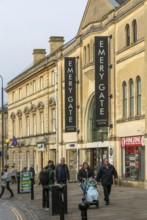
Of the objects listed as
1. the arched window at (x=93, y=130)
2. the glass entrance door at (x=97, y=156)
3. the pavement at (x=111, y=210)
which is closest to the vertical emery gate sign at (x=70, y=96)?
the arched window at (x=93, y=130)

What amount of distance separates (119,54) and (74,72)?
9108 mm

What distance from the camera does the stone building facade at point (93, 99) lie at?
33000 mm

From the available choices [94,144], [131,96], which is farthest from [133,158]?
[94,144]

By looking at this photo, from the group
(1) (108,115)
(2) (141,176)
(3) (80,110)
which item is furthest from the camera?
(3) (80,110)

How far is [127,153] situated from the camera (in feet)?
114

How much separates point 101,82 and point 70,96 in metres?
8.12

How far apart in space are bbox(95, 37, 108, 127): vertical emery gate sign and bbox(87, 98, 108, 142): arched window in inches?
75.0

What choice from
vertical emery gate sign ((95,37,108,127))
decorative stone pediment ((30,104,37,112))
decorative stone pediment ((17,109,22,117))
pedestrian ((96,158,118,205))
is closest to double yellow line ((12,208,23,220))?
pedestrian ((96,158,118,205))

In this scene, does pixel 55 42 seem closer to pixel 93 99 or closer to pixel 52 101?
pixel 52 101

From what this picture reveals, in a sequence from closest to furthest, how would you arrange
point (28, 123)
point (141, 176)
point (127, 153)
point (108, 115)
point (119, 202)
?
point (119, 202), point (141, 176), point (127, 153), point (108, 115), point (28, 123)

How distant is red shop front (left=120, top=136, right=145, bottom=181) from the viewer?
106 feet

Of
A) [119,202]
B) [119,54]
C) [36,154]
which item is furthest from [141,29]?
[36,154]

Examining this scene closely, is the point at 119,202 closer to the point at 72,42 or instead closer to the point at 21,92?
the point at 72,42

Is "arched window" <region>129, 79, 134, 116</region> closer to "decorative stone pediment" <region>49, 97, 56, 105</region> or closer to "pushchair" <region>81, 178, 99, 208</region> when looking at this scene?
"pushchair" <region>81, 178, 99, 208</region>
